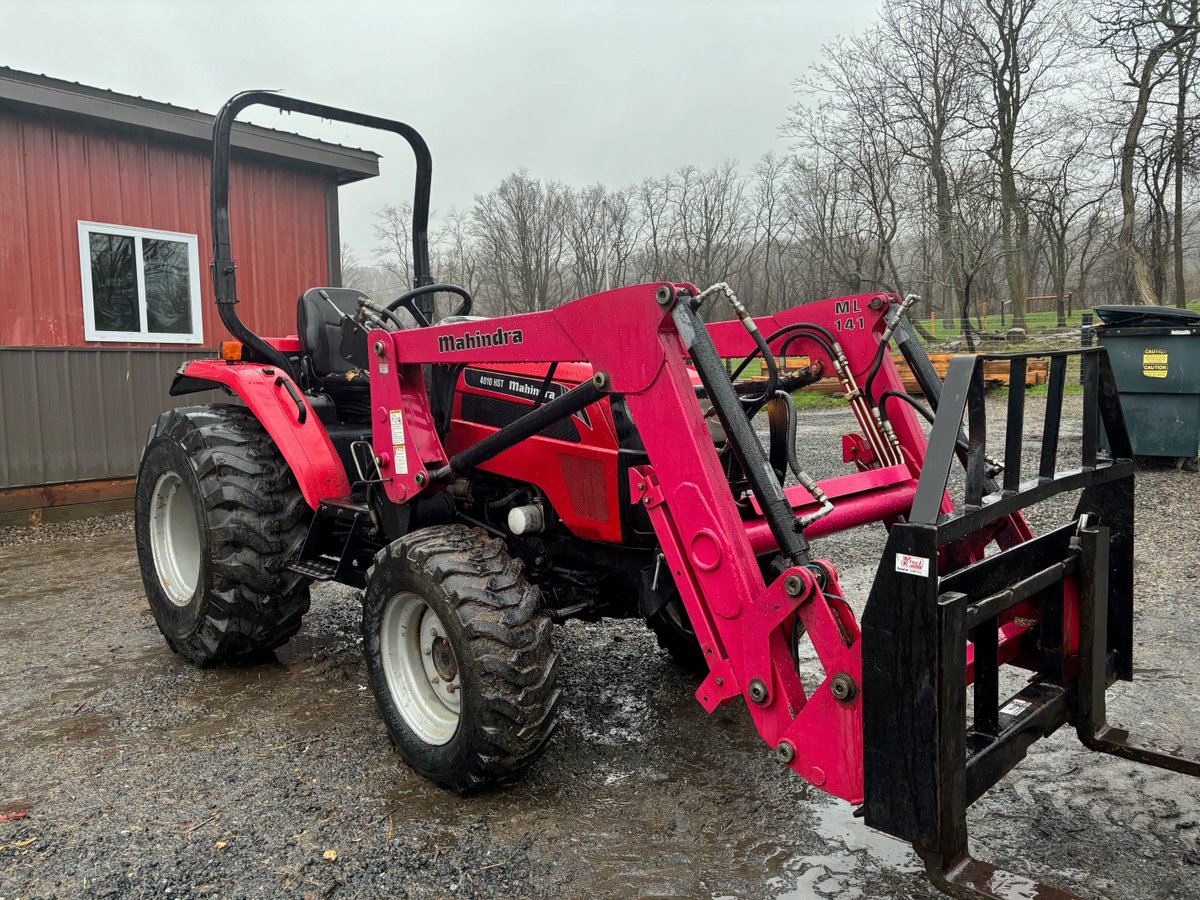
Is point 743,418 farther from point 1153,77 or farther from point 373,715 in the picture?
point 1153,77

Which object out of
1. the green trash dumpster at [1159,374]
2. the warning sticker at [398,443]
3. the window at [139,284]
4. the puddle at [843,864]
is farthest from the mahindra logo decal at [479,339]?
the green trash dumpster at [1159,374]

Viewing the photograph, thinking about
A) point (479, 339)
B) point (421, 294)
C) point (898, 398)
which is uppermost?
point (421, 294)

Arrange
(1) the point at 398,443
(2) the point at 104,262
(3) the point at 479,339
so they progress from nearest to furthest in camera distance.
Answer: (3) the point at 479,339 < (1) the point at 398,443 < (2) the point at 104,262

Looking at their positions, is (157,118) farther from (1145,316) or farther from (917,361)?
(1145,316)

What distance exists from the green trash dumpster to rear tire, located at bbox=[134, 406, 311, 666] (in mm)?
7772

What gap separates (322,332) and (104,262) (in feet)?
17.5

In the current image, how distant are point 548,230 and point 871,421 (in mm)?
35044

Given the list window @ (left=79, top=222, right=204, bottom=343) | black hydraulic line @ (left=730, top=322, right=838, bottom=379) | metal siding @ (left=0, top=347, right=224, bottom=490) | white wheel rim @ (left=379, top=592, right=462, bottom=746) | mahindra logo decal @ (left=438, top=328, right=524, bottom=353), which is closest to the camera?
mahindra logo decal @ (left=438, top=328, right=524, bottom=353)

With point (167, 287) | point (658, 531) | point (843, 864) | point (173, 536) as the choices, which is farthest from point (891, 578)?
point (167, 287)

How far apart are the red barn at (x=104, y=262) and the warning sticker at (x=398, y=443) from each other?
6051 mm

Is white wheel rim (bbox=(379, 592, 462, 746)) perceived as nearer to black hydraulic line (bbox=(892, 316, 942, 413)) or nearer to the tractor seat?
the tractor seat

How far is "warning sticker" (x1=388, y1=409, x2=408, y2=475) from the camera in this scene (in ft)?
10.9

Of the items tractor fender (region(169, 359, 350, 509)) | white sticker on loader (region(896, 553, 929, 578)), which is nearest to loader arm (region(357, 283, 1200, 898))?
white sticker on loader (region(896, 553, 929, 578))

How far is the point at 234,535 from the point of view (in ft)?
Answer: 12.5
